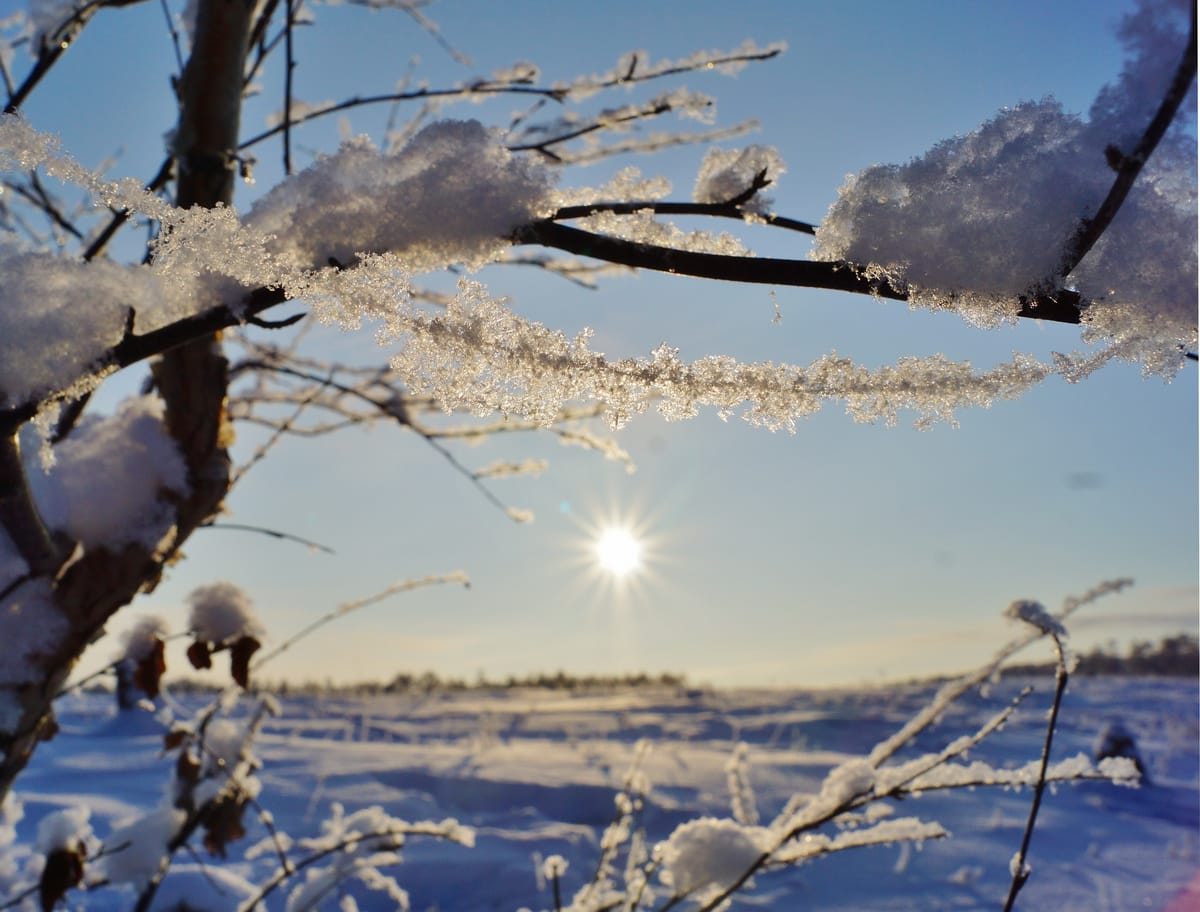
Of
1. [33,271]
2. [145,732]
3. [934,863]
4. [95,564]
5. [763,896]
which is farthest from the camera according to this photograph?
[145,732]

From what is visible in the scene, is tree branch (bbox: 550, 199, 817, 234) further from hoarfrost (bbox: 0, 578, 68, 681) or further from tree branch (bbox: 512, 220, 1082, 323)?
hoarfrost (bbox: 0, 578, 68, 681)

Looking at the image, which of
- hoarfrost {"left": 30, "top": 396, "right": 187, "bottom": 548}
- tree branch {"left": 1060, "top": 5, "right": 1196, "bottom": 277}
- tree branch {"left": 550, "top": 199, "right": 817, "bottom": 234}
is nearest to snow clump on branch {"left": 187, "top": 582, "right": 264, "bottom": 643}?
hoarfrost {"left": 30, "top": 396, "right": 187, "bottom": 548}

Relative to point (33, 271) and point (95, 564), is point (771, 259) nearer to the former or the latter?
point (33, 271)

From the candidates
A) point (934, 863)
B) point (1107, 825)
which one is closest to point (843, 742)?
point (1107, 825)

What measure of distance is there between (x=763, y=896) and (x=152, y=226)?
12.6 feet

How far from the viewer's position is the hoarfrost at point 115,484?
1320 millimetres

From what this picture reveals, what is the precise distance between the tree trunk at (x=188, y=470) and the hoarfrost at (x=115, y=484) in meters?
0.03

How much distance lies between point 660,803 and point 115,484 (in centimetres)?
543

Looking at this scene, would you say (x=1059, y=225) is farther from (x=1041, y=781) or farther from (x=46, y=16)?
(x=46, y=16)

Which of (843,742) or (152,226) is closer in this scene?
(152,226)

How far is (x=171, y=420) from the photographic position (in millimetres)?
1459

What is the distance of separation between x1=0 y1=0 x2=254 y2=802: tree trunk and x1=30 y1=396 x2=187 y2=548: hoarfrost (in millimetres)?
28

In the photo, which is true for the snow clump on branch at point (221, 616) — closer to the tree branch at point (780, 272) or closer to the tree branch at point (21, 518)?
the tree branch at point (21, 518)

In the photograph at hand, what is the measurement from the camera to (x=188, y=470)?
1449 millimetres
